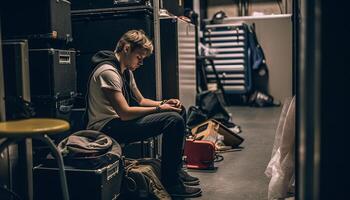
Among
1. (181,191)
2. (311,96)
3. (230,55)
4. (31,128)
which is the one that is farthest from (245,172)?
(230,55)

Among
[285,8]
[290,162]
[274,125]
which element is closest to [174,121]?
[290,162]

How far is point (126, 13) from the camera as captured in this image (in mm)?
3109

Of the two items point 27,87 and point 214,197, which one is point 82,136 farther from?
point 214,197

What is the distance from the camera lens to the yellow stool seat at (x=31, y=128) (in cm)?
160

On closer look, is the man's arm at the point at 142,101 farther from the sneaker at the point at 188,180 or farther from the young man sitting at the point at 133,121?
the sneaker at the point at 188,180

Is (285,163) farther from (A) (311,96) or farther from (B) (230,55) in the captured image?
(B) (230,55)

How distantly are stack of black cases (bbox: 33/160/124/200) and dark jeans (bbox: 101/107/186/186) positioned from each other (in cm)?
23

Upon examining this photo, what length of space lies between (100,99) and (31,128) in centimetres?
87

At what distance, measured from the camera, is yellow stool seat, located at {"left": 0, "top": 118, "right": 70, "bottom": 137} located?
5.25 ft

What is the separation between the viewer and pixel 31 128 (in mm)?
1646

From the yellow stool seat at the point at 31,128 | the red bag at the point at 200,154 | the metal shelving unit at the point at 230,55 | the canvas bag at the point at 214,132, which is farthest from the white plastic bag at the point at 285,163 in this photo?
the metal shelving unit at the point at 230,55

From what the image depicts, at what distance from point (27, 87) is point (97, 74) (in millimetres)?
426

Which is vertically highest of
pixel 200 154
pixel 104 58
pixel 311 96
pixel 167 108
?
pixel 104 58

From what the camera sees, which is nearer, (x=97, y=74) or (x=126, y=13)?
(x=97, y=74)
